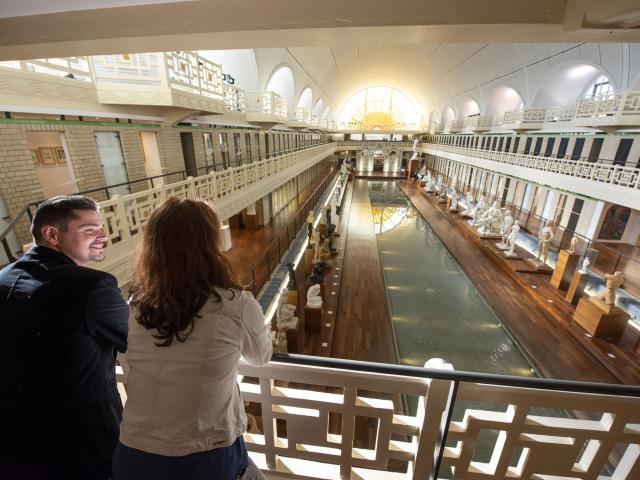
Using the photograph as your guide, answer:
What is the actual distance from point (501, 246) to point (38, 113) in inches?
489

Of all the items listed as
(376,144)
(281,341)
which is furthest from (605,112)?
(376,144)

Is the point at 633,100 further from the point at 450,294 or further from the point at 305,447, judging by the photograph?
the point at 305,447

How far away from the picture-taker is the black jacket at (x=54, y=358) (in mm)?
1058

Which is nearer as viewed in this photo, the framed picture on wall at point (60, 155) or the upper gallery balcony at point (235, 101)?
the framed picture on wall at point (60, 155)

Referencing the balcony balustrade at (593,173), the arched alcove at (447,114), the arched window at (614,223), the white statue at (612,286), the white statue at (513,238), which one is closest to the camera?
the white statue at (612,286)

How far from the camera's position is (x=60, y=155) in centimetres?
483

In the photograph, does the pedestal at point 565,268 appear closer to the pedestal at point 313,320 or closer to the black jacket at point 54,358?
the pedestal at point 313,320

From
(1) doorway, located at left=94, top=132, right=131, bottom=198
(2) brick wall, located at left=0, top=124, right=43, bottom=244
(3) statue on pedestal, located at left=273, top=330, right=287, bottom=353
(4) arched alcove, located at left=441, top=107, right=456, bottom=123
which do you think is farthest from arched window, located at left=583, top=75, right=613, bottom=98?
(2) brick wall, located at left=0, top=124, right=43, bottom=244

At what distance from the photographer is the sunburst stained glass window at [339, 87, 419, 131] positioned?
40.0 metres

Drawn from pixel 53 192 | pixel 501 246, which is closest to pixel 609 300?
pixel 501 246

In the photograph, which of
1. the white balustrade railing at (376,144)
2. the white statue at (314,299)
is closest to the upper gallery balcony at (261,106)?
the white statue at (314,299)

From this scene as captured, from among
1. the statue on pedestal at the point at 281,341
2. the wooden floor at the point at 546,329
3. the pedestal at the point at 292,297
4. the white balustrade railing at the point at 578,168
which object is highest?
the white balustrade railing at the point at 578,168

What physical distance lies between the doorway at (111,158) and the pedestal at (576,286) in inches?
411

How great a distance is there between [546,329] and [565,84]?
47.0ft
